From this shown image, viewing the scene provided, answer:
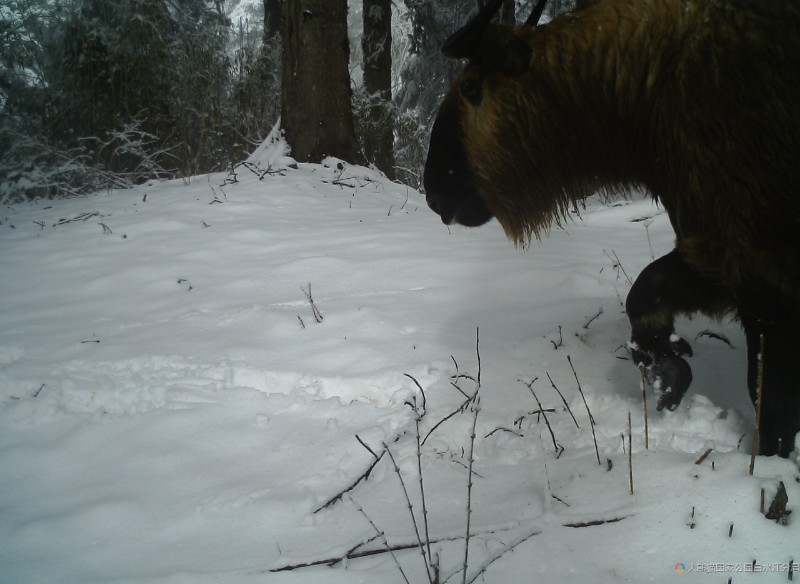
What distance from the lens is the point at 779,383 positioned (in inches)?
70.5

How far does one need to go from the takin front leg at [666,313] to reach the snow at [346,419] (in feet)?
0.35

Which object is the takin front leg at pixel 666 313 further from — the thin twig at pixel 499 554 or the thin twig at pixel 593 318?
the thin twig at pixel 499 554

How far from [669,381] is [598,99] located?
1.07 metres

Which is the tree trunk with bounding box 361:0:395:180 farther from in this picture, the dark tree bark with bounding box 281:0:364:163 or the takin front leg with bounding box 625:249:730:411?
the takin front leg with bounding box 625:249:730:411

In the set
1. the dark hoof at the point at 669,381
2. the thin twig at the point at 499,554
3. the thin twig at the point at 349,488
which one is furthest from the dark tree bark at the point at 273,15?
the thin twig at the point at 499,554

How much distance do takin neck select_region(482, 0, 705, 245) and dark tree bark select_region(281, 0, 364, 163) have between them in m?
4.89

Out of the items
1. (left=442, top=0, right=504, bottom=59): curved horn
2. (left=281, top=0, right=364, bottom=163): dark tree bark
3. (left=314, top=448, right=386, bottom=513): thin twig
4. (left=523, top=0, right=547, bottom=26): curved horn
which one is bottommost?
(left=314, top=448, right=386, bottom=513): thin twig

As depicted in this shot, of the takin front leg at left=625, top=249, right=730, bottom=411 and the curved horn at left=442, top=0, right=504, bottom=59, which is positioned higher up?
the curved horn at left=442, top=0, right=504, bottom=59

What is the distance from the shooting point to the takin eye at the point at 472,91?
2301 millimetres

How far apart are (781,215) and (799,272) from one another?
175mm

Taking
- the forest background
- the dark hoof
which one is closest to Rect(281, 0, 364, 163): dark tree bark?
the forest background

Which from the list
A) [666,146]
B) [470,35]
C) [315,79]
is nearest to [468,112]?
[470,35]

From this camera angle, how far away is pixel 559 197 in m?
2.52

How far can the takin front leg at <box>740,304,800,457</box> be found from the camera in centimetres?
177
